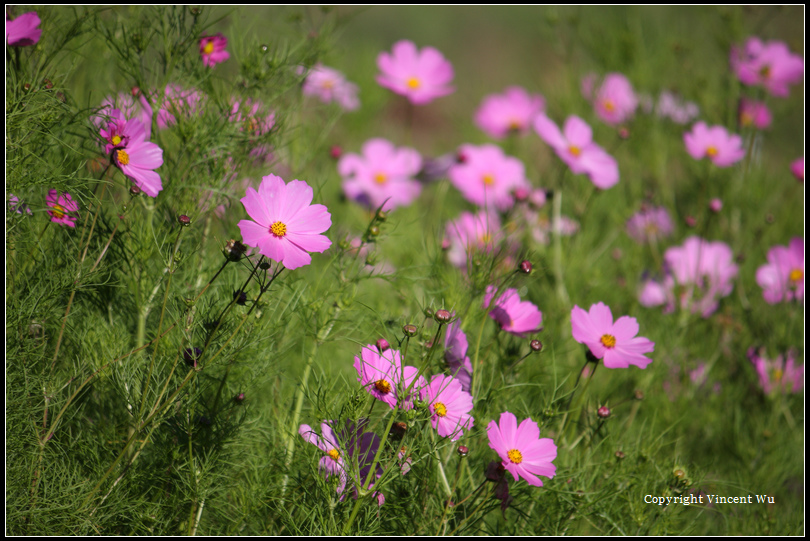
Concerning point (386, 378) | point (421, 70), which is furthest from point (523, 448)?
point (421, 70)

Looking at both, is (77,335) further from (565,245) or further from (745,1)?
(745,1)

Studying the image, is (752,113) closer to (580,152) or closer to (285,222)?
(580,152)

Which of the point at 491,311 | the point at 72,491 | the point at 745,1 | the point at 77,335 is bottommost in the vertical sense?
the point at 72,491

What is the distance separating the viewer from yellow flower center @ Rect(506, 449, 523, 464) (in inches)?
26.5

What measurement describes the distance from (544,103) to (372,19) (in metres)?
1.83

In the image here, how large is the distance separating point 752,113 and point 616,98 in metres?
0.36

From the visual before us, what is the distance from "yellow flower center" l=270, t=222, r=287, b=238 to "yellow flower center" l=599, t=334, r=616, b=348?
0.43 m

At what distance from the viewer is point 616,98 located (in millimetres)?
1750

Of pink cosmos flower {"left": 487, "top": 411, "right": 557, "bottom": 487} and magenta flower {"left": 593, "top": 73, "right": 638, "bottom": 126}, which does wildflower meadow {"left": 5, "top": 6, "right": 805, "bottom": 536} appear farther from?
magenta flower {"left": 593, "top": 73, "right": 638, "bottom": 126}

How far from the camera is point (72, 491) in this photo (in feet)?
2.32

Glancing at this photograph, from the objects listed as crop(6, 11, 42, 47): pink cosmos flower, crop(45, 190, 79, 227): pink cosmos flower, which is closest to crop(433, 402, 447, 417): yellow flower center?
crop(45, 190, 79, 227): pink cosmos flower

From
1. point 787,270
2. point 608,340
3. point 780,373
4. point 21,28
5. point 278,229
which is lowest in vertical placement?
point 780,373

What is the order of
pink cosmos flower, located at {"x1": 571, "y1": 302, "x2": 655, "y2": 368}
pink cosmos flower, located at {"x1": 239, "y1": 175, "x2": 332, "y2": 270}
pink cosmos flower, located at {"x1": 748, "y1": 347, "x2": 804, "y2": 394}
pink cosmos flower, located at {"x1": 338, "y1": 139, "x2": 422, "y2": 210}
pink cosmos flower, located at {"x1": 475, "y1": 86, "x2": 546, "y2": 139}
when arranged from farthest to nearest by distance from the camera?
pink cosmos flower, located at {"x1": 475, "y1": 86, "x2": 546, "y2": 139} → pink cosmos flower, located at {"x1": 338, "y1": 139, "x2": 422, "y2": 210} → pink cosmos flower, located at {"x1": 748, "y1": 347, "x2": 804, "y2": 394} → pink cosmos flower, located at {"x1": 571, "y1": 302, "x2": 655, "y2": 368} → pink cosmos flower, located at {"x1": 239, "y1": 175, "x2": 332, "y2": 270}

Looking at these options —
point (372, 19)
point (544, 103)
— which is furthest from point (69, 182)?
point (372, 19)
